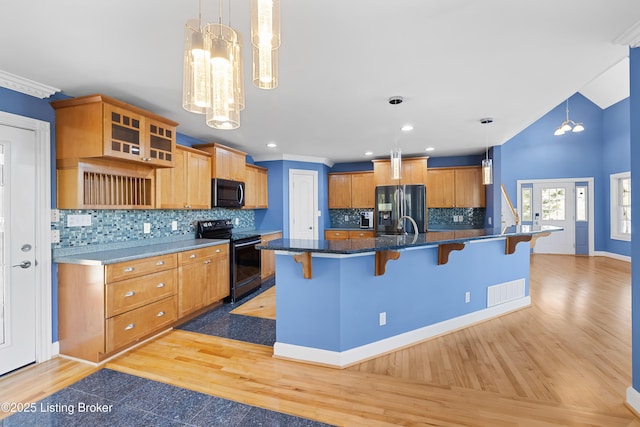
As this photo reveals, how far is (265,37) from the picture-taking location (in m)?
0.99

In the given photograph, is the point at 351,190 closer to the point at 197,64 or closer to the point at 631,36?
the point at 631,36

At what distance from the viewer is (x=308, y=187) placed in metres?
6.35

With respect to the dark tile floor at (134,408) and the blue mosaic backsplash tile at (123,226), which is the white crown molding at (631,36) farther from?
the blue mosaic backsplash tile at (123,226)

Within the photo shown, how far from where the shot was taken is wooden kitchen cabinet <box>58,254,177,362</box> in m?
2.50

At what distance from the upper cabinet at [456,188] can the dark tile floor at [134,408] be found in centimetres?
535

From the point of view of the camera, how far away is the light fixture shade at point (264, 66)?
1052 millimetres

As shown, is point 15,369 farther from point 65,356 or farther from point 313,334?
point 313,334

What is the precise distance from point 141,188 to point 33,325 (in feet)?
5.16

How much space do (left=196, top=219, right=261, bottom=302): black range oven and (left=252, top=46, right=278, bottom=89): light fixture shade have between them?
3393 millimetres

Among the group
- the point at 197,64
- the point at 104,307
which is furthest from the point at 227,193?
the point at 197,64

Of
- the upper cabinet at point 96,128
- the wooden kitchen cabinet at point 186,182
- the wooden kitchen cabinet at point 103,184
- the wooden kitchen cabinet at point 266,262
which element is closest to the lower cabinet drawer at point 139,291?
the wooden kitchen cabinet at point 103,184

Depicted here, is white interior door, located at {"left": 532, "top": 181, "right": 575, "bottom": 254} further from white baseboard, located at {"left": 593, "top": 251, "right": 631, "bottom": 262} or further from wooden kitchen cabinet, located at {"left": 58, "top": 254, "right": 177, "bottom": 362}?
wooden kitchen cabinet, located at {"left": 58, "top": 254, "right": 177, "bottom": 362}

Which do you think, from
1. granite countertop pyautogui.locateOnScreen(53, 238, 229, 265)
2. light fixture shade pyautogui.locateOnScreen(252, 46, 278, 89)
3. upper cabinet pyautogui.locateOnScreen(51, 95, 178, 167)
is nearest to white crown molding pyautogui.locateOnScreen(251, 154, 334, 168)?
granite countertop pyautogui.locateOnScreen(53, 238, 229, 265)

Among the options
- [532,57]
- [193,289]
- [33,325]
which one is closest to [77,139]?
[33,325]
